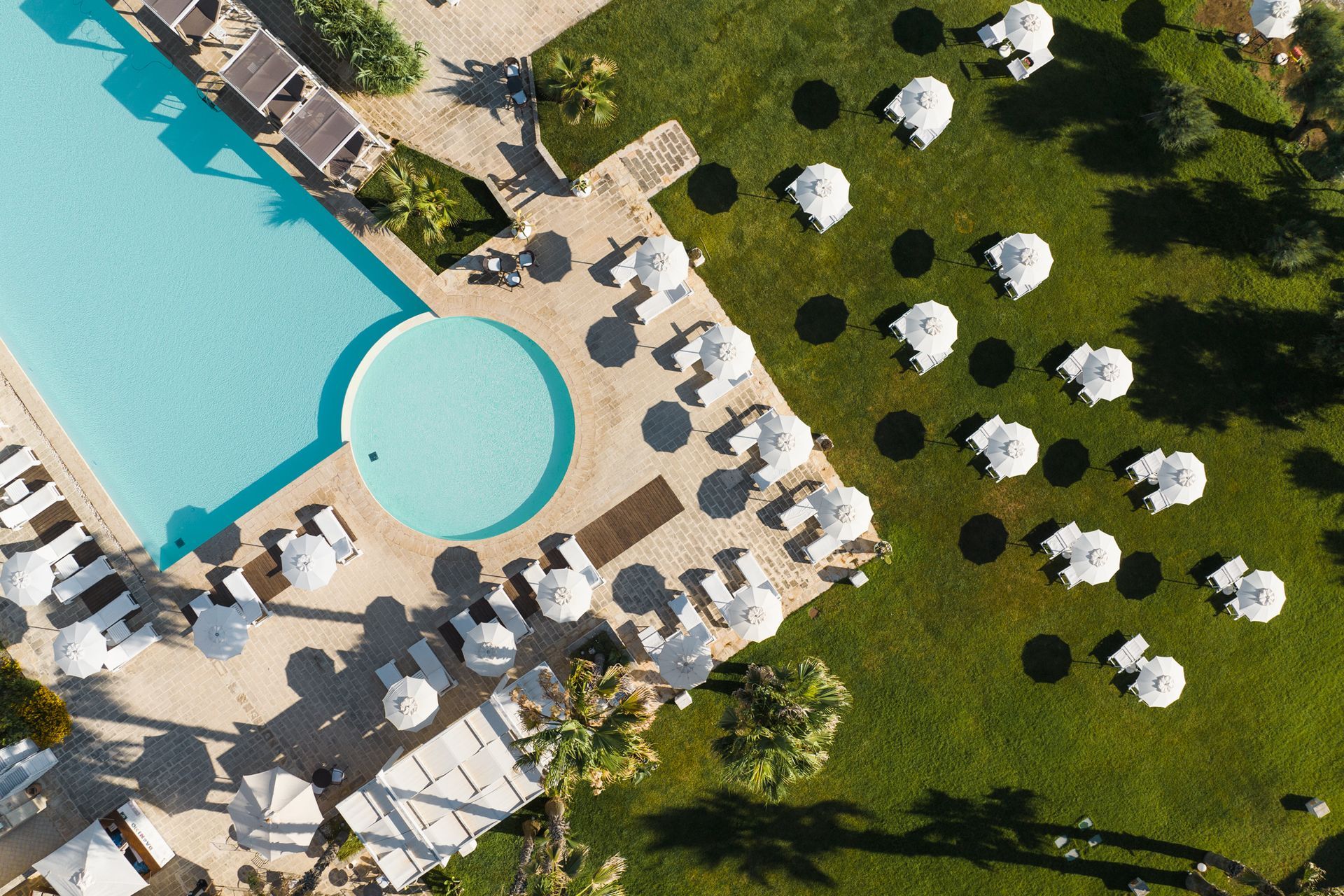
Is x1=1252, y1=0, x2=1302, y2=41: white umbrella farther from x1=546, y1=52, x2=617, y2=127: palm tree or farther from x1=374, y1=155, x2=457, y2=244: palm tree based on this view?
x1=374, y1=155, x2=457, y2=244: palm tree

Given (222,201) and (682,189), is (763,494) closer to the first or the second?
(682,189)

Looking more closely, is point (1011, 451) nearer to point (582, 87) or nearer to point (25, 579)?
point (582, 87)

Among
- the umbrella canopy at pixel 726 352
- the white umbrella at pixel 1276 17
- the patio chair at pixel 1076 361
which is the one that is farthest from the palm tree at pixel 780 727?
the white umbrella at pixel 1276 17

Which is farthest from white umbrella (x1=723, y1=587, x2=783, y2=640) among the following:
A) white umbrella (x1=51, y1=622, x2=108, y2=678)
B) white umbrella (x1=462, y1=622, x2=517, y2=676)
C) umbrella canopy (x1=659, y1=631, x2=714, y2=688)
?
white umbrella (x1=51, y1=622, x2=108, y2=678)

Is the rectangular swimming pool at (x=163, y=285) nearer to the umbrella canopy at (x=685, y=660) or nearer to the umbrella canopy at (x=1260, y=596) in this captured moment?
the umbrella canopy at (x=685, y=660)

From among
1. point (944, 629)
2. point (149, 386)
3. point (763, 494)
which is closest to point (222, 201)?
point (149, 386)
